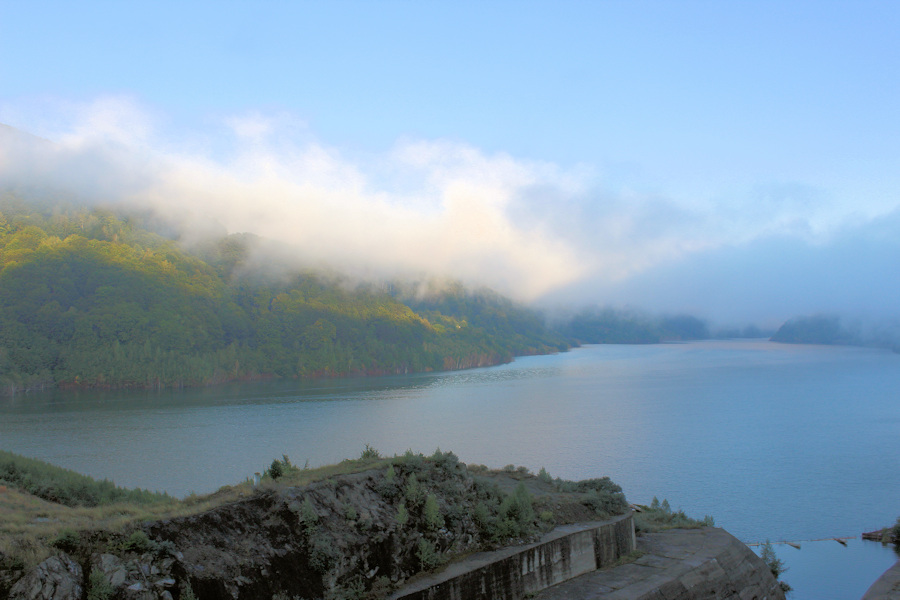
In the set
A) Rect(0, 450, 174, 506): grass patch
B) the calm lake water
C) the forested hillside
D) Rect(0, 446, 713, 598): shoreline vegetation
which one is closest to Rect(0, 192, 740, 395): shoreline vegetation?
the forested hillside

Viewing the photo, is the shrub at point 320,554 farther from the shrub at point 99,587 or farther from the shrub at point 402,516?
the shrub at point 99,587

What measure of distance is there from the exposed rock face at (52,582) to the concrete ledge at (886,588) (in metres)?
21.1

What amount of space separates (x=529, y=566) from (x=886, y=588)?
13271 millimetres

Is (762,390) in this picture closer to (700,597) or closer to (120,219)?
(700,597)

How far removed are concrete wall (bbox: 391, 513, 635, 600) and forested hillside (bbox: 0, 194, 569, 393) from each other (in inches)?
3598

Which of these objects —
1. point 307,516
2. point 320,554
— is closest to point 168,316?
point 307,516

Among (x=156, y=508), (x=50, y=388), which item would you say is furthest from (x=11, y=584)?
(x=50, y=388)

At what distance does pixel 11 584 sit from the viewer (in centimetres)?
852

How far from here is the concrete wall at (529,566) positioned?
40.4 feet

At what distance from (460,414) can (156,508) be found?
54255 millimetres

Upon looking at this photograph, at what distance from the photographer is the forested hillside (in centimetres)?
9356

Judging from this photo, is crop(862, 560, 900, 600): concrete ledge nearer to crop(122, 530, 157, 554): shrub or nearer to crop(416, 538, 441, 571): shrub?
crop(416, 538, 441, 571): shrub

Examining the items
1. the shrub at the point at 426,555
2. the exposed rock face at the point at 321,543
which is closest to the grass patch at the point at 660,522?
the exposed rock face at the point at 321,543

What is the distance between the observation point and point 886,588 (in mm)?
18719
